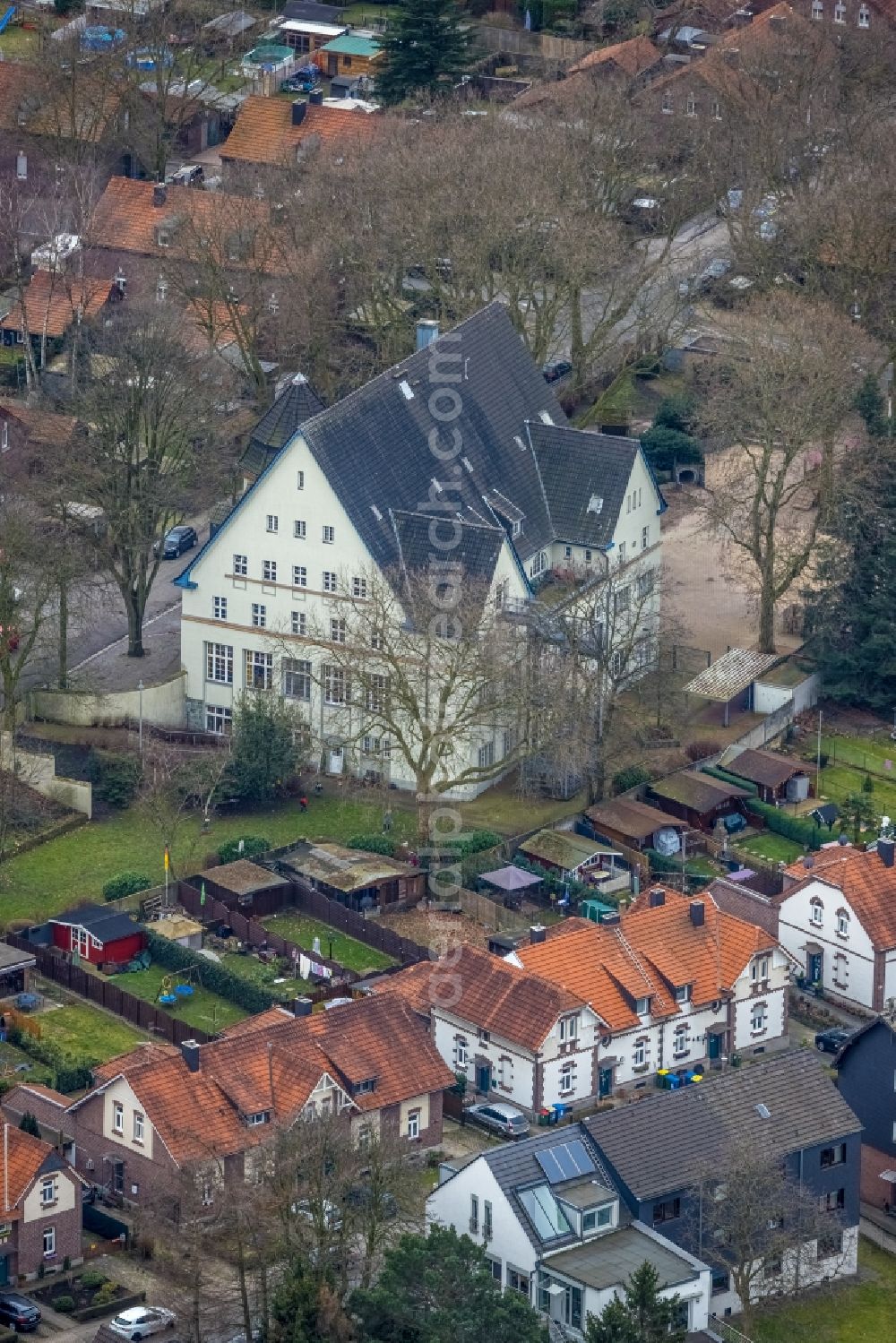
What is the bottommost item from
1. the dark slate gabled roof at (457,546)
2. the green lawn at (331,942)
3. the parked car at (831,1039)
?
the parked car at (831,1039)

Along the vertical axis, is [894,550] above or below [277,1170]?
above

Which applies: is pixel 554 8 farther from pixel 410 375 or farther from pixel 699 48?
pixel 410 375

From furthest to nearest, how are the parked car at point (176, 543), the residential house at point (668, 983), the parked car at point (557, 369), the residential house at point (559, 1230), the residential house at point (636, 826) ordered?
1. the parked car at point (557, 369)
2. the parked car at point (176, 543)
3. the residential house at point (636, 826)
4. the residential house at point (668, 983)
5. the residential house at point (559, 1230)

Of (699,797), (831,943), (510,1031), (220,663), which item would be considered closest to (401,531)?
(220,663)

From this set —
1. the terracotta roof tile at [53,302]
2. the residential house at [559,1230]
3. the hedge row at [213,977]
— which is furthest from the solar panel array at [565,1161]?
the terracotta roof tile at [53,302]

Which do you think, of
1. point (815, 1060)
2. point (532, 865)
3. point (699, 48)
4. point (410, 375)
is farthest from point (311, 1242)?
point (699, 48)

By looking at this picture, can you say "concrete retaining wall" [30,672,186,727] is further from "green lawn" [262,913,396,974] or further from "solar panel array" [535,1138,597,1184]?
"solar panel array" [535,1138,597,1184]

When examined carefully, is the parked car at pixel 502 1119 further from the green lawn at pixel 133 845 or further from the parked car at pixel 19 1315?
the parked car at pixel 19 1315
